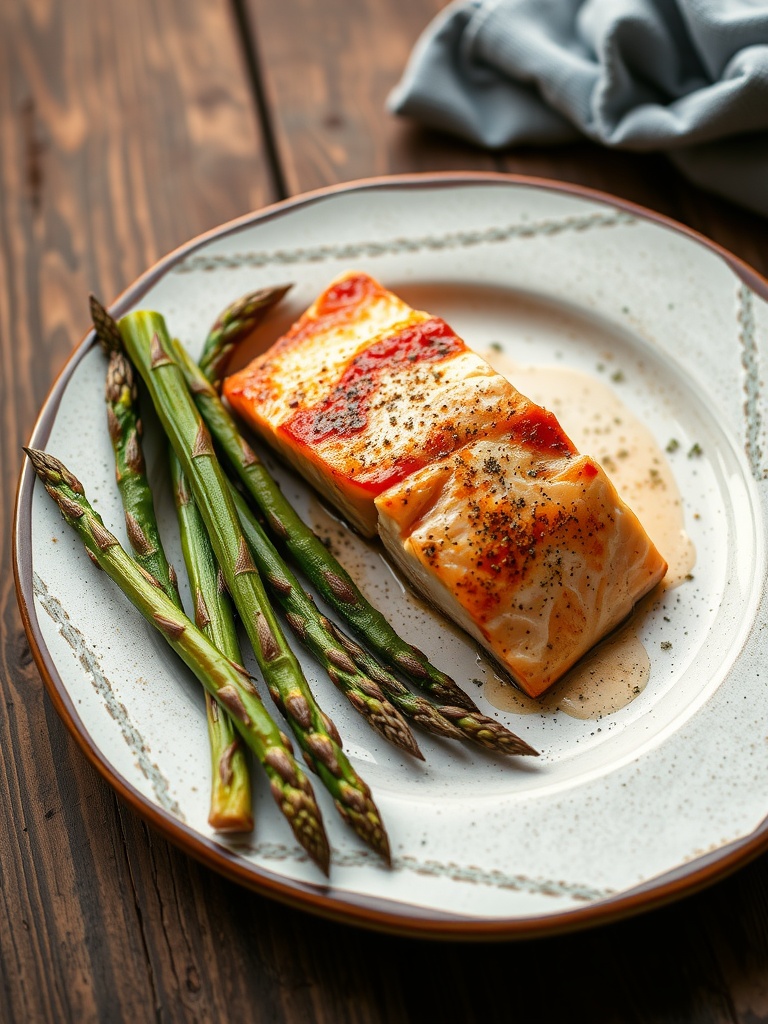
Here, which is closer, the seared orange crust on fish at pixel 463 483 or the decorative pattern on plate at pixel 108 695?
the decorative pattern on plate at pixel 108 695

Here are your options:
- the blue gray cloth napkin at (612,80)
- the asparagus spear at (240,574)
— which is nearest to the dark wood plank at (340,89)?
the blue gray cloth napkin at (612,80)

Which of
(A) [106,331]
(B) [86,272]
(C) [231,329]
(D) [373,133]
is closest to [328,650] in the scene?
(C) [231,329]

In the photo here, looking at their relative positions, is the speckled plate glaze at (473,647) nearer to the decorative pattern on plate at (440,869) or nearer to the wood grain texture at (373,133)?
the decorative pattern on plate at (440,869)

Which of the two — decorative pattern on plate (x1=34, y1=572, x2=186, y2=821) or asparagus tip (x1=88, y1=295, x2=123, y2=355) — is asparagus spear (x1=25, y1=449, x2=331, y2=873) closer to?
decorative pattern on plate (x1=34, y1=572, x2=186, y2=821)

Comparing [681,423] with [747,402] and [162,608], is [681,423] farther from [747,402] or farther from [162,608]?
[162,608]

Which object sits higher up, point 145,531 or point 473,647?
point 145,531

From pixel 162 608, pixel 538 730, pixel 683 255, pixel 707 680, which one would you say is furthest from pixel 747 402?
pixel 162 608

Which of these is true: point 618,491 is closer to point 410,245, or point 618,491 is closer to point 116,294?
point 410,245
